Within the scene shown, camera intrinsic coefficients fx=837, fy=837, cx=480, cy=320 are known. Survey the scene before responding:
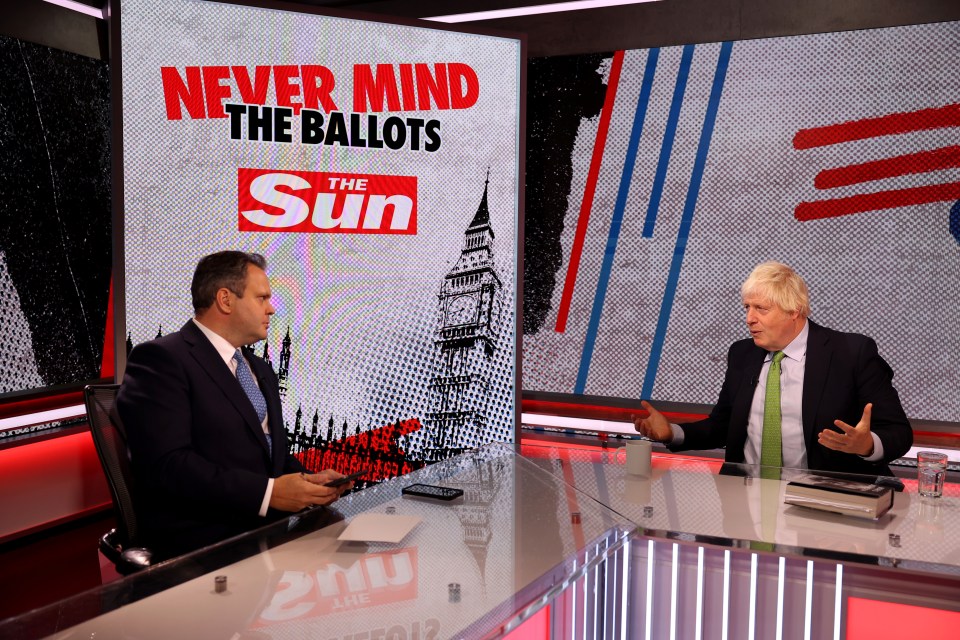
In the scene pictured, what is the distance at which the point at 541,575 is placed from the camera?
5.26 ft

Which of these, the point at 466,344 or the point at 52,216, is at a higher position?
the point at 52,216

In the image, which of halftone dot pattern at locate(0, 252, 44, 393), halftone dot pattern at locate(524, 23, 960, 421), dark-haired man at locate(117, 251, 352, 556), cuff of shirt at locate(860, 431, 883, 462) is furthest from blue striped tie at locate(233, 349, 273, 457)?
halftone dot pattern at locate(524, 23, 960, 421)

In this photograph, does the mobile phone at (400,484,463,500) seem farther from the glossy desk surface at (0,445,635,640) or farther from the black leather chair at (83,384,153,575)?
the black leather chair at (83,384,153,575)

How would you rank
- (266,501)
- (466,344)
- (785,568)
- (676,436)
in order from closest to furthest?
(785,568)
(266,501)
(676,436)
(466,344)

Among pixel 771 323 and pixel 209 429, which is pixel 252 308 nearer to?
pixel 209 429

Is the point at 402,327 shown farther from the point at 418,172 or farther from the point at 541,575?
the point at 541,575

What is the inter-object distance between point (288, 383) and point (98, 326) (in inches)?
65.6

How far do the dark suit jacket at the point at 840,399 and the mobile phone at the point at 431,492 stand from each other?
1188 mm

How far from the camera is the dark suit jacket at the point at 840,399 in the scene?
271cm

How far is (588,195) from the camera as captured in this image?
4453 mm

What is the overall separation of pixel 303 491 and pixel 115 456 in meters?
0.60

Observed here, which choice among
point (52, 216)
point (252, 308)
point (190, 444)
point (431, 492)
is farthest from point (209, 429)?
point (52, 216)

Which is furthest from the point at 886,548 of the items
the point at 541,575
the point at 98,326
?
the point at 98,326

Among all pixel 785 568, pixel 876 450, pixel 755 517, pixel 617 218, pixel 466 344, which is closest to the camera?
pixel 785 568
